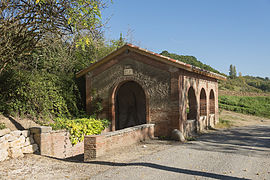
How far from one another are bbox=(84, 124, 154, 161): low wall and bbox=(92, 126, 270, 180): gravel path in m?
0.74

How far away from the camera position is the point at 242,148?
8.92 meters

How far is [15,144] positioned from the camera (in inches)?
290

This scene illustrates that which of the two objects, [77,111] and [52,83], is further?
[77,111]

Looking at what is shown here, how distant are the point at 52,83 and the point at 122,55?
3.59 meters

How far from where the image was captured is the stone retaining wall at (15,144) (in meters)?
7.02

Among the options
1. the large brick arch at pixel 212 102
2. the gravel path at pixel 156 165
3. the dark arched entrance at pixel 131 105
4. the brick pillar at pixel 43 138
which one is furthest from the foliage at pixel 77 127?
the large brick arch at pixel 212 102

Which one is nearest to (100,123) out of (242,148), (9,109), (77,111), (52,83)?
(77,111)

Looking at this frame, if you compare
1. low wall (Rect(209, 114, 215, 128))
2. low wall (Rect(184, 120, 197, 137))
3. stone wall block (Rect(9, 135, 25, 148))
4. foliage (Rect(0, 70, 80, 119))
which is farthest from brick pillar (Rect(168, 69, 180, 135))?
stone wall block (Rect(9, 135, 25, 148))

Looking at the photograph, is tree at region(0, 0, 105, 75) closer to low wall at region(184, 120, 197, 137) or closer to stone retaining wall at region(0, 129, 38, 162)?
stone retaining wall at region(0, 129, 38, 162)

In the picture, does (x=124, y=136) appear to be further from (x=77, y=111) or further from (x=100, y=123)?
(x=77, y=111)

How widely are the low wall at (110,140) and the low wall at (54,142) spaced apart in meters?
1.54

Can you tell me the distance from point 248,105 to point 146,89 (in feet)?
61.3

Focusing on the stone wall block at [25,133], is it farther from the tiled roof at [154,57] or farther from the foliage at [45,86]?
the tiled roof at [154,57]

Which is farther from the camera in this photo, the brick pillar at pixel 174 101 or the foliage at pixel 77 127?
the brick pillar at pixel 174 101
